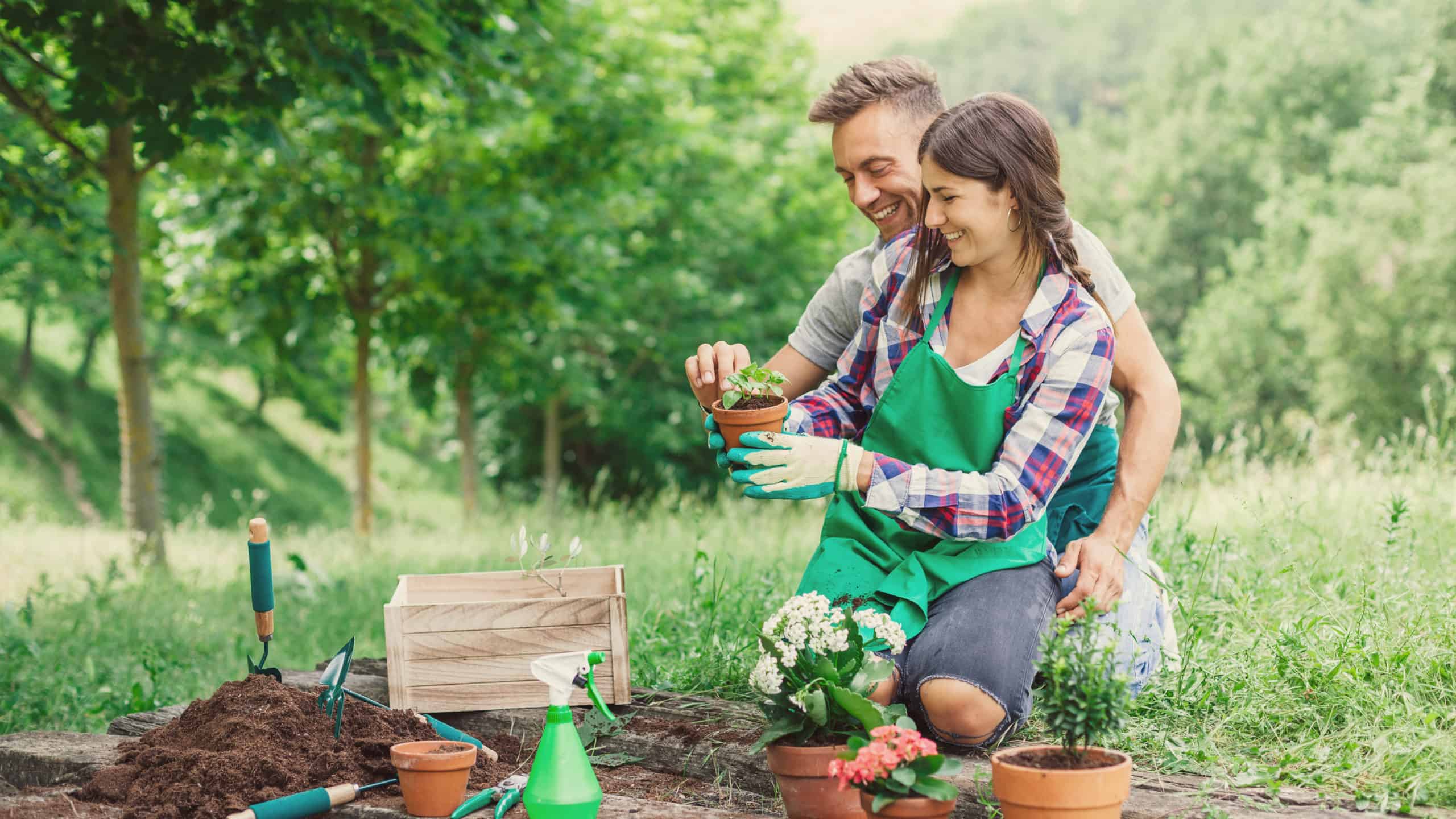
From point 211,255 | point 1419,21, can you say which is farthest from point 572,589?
point 1419,21

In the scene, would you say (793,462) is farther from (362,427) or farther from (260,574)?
(362,427)

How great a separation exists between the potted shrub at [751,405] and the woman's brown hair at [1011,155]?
0.58 m

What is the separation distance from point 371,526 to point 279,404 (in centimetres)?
1694

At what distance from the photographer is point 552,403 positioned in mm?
12461

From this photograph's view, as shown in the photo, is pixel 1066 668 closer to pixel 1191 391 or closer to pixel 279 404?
pixel 279 404

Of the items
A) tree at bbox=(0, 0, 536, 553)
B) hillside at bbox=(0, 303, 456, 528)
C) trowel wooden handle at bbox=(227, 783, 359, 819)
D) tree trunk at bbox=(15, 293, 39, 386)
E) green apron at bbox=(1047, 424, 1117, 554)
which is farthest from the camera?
hillside at bbox=(0, 303, 456, 528)

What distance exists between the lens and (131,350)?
6246 millimetres

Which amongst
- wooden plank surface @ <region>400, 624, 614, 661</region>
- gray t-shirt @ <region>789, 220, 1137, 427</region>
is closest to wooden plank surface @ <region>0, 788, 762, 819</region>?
wooden plank surface @ <region>400, 624, 614, 661</region>

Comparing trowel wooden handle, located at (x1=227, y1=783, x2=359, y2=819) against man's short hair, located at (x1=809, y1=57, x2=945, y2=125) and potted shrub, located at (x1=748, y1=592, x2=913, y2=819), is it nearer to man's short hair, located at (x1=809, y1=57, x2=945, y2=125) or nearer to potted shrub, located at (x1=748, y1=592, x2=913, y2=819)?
potted shrub, located at (x1=748, y1=592, x2=913, y2=819)

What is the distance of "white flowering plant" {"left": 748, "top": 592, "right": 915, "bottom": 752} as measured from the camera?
221 cm

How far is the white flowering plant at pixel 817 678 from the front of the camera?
2205mm

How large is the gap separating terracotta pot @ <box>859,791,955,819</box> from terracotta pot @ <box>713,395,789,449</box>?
893 mm

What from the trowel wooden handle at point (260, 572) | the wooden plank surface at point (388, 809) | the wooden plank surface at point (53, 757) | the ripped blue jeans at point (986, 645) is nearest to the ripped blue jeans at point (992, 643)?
the ripped blue jeans at point (986, 645)

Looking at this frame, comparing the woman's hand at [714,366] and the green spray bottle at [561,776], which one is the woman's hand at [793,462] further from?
the green spray bottle at [561,776]
